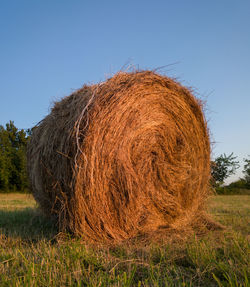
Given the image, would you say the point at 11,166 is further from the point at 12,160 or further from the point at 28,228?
the point at 28,228

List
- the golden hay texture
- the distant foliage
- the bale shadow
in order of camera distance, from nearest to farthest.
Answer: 1. the golden hay texture
2. the bale shadow
3. the distant foliage

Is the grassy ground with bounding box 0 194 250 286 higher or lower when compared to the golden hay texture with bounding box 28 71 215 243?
lower

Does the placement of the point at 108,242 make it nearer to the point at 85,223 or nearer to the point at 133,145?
the point at 85,223

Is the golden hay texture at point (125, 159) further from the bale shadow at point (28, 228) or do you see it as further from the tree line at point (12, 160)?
the tree line at point (12, 160)

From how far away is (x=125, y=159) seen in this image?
305 centimetres

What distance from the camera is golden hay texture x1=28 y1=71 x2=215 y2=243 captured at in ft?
8.95

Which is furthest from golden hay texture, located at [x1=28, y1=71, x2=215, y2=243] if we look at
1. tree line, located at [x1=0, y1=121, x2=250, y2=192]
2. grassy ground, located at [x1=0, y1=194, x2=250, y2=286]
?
tree line, located at [x1=0, y1=121, x2=250, y2=192]

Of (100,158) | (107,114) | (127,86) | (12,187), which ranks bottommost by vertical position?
(12,187)

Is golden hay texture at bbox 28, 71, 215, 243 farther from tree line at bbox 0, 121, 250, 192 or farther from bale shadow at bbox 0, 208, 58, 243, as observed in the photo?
tree line at bbox 0, 121, 250, 192

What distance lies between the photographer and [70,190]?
8.82ft

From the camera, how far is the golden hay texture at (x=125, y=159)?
2.73m

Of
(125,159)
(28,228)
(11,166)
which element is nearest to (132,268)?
(125,159)

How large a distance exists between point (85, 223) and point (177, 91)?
2288 mm

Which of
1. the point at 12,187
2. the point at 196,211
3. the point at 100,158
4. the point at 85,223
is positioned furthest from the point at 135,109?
the point at 12,187
